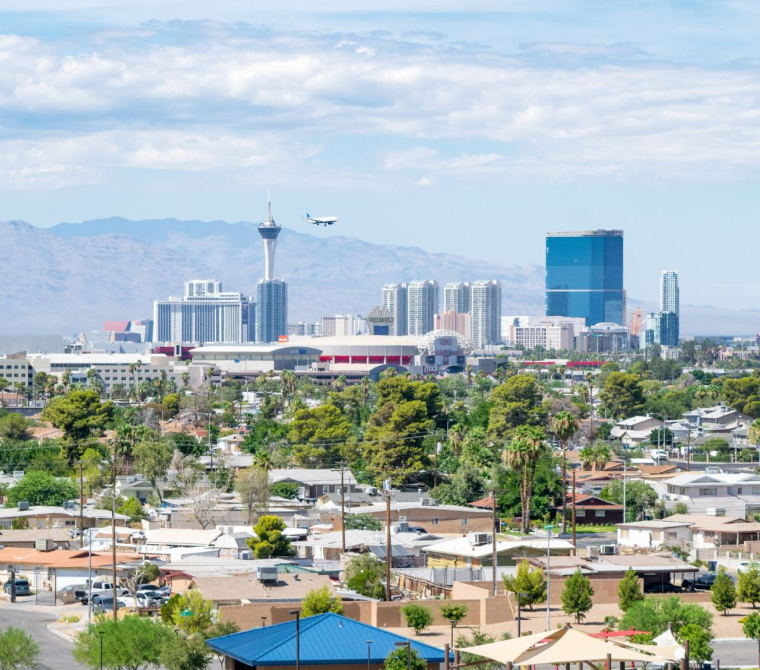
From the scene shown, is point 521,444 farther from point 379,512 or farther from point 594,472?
point 594,472

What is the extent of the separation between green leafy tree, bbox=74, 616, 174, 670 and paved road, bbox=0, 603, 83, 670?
3.47m

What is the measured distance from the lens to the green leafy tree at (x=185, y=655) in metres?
46.5

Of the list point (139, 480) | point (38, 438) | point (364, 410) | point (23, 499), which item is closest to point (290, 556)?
point (23, 499)

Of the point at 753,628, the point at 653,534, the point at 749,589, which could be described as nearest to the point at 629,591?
the point at 749,589

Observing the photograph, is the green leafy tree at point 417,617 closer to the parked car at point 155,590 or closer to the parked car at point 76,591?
the parked car at point 155,590

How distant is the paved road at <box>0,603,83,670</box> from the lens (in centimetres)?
5234

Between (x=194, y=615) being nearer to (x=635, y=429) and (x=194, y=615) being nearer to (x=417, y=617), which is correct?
(x=417, y=617)

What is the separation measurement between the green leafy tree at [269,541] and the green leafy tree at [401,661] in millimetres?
32782

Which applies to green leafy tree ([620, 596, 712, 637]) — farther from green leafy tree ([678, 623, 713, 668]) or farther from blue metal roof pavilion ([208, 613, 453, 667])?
blue metal roof pavilion ([208, 613, 453, 667])

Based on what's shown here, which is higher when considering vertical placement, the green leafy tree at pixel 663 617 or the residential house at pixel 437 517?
the green leafy tree at pixel 663 617

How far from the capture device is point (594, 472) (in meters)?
118

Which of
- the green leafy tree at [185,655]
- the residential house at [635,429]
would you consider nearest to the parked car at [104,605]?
the green leafy tree at [185,655]

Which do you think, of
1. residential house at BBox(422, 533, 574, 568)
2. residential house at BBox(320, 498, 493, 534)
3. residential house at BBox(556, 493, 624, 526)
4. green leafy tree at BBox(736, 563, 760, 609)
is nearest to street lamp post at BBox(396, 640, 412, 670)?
green leafy tree at BBox(736, 563, 760, 609)

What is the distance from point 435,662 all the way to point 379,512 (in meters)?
45.1
